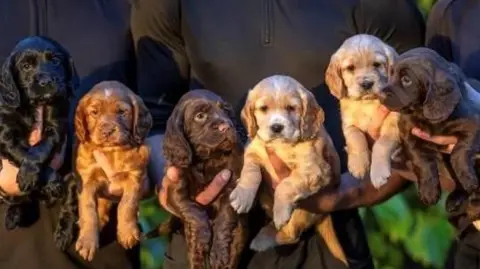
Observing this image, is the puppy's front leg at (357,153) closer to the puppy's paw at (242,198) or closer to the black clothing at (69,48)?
the puppy's paw at (242,198)

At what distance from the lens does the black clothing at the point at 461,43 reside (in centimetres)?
432

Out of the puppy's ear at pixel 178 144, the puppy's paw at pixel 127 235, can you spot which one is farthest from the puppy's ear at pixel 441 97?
the puppy's paw at pixel 127 235

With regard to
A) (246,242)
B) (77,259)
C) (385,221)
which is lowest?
(385,221)

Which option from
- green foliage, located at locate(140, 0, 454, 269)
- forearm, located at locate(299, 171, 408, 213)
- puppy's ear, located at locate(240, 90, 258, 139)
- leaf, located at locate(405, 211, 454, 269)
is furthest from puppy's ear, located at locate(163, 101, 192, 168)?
leaf, located at locate(405, 211, 454, 269)

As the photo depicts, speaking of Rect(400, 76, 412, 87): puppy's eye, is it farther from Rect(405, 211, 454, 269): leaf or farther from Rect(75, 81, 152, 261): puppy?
Rect(405, 211, 454, 269): leaf

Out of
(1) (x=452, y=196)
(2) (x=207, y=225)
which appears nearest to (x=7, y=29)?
(2) (x=207, y=225)

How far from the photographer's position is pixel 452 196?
4.07 m

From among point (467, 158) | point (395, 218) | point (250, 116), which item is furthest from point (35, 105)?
point (395, 218)

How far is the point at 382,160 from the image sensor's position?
3969 millimetres

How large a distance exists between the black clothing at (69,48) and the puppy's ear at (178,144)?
64cm

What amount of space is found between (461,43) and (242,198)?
112cm

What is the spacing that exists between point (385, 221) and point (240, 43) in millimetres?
1407

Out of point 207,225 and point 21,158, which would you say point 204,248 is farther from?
point 21,158

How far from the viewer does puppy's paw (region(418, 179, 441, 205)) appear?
3.92 metres
